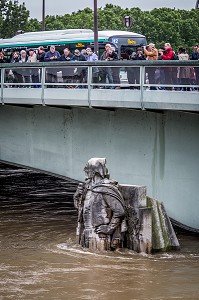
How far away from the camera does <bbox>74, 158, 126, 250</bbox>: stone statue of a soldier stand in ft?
75.2


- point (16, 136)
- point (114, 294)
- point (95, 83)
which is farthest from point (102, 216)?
point (16, 136)

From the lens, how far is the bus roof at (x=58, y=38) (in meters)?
41.7

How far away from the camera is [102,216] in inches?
902

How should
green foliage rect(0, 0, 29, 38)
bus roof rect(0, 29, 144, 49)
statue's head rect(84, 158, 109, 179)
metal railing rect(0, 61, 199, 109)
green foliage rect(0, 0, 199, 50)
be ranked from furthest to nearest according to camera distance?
green foliage rect(0, 0, 199, 50) → green foliage rect(0, 0, 29, 38) → bus roof rect(0, 29, 144, 49) → metal railing rect(0, 61, 199, 109) → statue's head rect(84, 158, 109, 179)

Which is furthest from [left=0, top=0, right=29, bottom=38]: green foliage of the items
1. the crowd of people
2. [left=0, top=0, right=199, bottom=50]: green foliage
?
the crowd of people

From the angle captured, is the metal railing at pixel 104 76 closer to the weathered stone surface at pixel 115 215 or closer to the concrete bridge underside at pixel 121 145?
the concrete bridge underside at pixel 121 145

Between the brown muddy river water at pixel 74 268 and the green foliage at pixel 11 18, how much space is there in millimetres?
41411

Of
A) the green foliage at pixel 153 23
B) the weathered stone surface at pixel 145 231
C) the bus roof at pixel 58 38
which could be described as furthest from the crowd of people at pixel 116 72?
the green foliage at pixel 153 23

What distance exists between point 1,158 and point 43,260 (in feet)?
28.5

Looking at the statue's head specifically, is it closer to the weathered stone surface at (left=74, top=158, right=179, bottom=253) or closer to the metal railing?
the weathered stone surface at (left=74, top=158, right=179, bottom=253)

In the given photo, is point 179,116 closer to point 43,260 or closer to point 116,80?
point 116,80

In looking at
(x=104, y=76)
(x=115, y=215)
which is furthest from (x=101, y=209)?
(x=104, y=76)

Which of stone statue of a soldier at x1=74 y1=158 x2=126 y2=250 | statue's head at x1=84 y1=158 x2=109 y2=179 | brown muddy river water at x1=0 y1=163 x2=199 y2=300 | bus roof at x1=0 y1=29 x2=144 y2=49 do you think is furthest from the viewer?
bus roof at x1=0 y1=29 x2=144 y2=49

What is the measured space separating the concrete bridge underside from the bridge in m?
0.02
